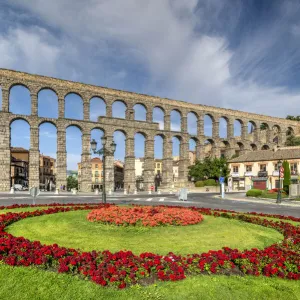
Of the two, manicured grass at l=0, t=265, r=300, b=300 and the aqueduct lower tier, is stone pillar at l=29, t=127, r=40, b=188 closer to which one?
the aqueduct lower tier

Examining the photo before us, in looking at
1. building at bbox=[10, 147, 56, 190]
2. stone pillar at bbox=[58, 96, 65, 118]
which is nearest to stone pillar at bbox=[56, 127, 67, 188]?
stone pillar at bbox=[58, 96, 65, 118]

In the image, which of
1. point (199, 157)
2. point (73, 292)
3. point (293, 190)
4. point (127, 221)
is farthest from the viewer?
point (199, 157)

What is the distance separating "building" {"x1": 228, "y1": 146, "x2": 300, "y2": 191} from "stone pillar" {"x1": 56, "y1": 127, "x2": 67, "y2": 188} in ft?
107

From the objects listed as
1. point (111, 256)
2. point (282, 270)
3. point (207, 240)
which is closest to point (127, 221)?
point (207, 240)

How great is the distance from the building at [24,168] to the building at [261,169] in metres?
51.6

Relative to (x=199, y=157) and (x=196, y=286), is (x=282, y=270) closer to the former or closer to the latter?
(x=196, y=286)

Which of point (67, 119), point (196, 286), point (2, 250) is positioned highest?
point (67, 119)

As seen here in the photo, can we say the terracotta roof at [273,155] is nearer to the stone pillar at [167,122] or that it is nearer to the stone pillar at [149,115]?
the stone pillar at [167,122]

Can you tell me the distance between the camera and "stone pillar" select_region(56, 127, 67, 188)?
50.2 metres

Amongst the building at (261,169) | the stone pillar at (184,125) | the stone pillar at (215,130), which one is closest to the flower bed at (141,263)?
the building at (261,169)

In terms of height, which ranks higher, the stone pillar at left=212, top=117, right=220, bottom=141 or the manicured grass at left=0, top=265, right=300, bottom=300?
the stone pillar at left=212, top=117, right=220, bottom=141

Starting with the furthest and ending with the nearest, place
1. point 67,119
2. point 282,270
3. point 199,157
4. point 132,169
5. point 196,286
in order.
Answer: point 199,157, point 132,169, point 67,119, point 282,270, point 196,286

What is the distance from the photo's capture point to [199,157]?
67.4 metres

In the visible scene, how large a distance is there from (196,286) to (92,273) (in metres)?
2.13
